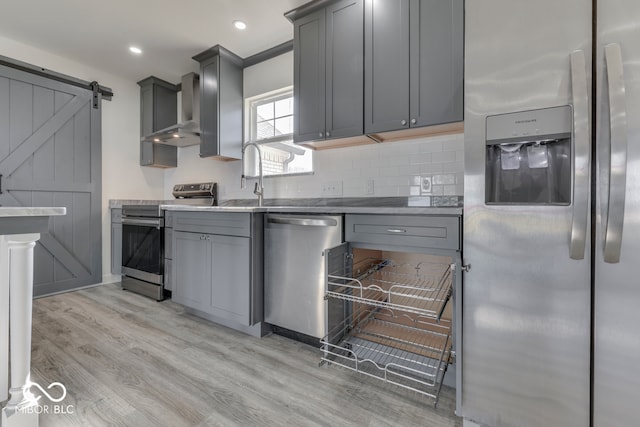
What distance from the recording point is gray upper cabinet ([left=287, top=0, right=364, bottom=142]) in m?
2.10

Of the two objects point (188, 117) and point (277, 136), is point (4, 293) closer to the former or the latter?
point (277, 136)

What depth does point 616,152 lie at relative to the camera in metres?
0.95

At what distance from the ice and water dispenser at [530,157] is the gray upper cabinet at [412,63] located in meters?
0.63

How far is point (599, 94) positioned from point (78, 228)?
4533mm

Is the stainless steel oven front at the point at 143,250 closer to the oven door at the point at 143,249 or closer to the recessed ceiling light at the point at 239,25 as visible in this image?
the oven door at the point at 143,249

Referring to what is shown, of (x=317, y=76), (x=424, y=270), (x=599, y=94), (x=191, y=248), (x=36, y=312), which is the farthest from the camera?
(x=36, y=312)

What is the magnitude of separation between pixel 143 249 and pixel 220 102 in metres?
1.81

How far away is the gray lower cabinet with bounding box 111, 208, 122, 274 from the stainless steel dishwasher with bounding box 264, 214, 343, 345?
255 cm

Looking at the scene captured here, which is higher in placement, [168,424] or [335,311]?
[335,311]

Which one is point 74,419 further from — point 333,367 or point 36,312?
point 36,312

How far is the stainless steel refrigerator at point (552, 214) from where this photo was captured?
97cm

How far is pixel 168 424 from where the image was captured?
1.27 m

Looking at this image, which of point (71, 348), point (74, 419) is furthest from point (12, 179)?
point (74, 419)

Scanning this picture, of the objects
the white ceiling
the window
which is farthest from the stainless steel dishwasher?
the white ceiling
